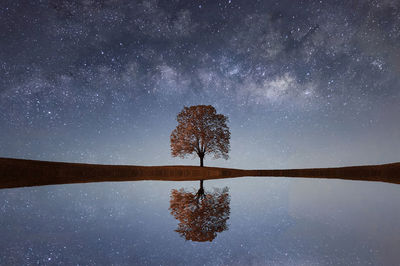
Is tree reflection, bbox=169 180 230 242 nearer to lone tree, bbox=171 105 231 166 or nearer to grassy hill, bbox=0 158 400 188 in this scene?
grassy hill, bbox=0 158 400 188

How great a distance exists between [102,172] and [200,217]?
19.5m

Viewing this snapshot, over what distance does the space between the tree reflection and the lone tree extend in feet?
73.4

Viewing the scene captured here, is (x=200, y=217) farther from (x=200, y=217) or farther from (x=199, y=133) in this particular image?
(x=199, y=133)

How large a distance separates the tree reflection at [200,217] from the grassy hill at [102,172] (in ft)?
35.9

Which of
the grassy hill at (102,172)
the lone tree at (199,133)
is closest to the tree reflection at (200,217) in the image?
the grassy hill at (102,172)

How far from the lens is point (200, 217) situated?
6273 millimetres

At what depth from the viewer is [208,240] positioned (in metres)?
4.73

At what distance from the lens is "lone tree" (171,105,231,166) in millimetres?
31078

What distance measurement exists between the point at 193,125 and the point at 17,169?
19.3m

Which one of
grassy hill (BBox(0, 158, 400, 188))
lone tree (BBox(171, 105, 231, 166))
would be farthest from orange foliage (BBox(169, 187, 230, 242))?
lone tree (BBox(171, 105, 231, 166))

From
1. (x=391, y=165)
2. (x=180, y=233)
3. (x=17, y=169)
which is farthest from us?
(x=391, y=165)

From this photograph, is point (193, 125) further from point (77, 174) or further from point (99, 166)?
point (77, 174)

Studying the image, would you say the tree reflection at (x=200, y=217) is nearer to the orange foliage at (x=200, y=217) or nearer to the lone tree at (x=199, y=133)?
the orange foliage at (x=200, y=217)

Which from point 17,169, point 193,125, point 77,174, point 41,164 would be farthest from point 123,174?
point 193,125
